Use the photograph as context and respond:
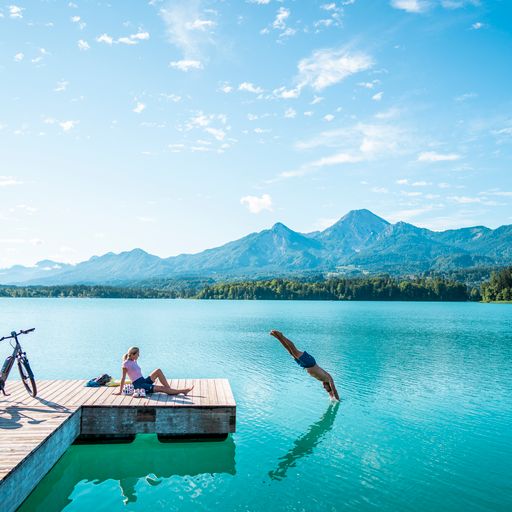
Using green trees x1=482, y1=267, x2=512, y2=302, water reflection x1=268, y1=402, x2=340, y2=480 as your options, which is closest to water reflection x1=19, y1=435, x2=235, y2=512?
water reflection x1=268, y1=402, x2=340, y2=480

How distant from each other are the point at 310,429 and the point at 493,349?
33126 millimetres

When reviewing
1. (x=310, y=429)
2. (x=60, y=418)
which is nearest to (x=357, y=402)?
(x=310, y=429)

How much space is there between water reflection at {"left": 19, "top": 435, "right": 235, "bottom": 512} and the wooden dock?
479mm

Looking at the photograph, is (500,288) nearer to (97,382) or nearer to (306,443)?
(306,443)

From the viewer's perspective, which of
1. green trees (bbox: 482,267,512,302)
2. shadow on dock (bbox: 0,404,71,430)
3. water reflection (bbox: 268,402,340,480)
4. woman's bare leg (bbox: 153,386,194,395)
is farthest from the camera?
green trees (bbox: 482,267,512,302)

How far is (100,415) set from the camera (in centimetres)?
1566

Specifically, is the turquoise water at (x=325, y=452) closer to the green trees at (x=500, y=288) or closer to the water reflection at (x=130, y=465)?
the water reflection at (x=130, y=465)

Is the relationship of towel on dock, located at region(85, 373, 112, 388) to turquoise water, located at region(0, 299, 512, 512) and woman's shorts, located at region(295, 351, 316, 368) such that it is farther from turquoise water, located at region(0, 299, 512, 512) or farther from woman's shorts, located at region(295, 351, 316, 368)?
woman's shorts, located at region(295, 351, 316, 368)

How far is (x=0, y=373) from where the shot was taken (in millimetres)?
16344

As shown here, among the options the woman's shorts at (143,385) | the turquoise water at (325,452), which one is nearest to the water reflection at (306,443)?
the turquoise water at (325,452)

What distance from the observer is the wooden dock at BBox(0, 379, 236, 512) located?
1295cm

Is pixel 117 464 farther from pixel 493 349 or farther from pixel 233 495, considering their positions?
pixel 493 349

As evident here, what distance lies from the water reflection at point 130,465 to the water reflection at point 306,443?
1.51 meters

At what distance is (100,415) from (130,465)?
2044 mm
